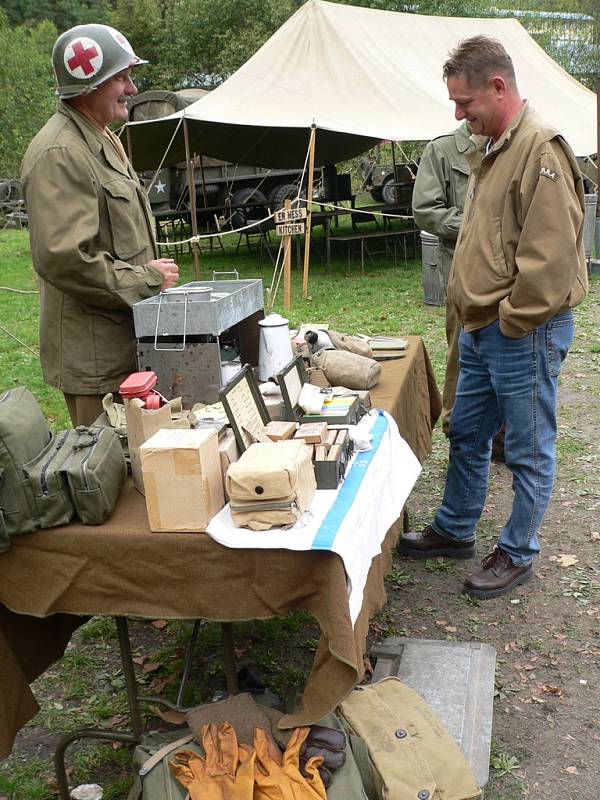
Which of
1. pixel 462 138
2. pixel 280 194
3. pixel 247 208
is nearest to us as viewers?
pixel 462 138

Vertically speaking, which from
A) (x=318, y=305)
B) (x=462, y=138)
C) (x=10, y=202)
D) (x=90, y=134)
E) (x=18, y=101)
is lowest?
(x=318, y=305)

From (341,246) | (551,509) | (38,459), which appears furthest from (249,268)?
(38,459)

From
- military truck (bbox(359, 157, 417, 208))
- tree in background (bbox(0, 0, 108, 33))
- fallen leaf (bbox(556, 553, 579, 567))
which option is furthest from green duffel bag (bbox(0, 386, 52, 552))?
tree in background (bbox(0, 0, 108, 33))

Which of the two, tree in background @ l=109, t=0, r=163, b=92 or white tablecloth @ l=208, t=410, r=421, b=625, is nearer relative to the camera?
white tablecloth @ l=208, t=410, r=421, b=625

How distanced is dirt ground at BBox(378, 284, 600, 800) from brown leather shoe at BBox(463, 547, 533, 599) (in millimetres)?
45

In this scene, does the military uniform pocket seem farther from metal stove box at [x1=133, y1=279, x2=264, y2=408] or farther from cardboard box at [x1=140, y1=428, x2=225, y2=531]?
cardboard box at [x1=140, y1=428, x2=225, y2=531]

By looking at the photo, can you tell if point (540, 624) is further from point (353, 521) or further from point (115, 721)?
point (115, 721)

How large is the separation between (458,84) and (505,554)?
1.85m

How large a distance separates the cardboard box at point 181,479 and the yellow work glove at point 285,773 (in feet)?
1.88

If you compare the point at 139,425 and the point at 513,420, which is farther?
the point at 513,420

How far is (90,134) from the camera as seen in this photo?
2.93m

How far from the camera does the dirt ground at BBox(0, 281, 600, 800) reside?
2.62 metres

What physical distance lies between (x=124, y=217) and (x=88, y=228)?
231mm

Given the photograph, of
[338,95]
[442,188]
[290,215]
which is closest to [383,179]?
[338,95]
